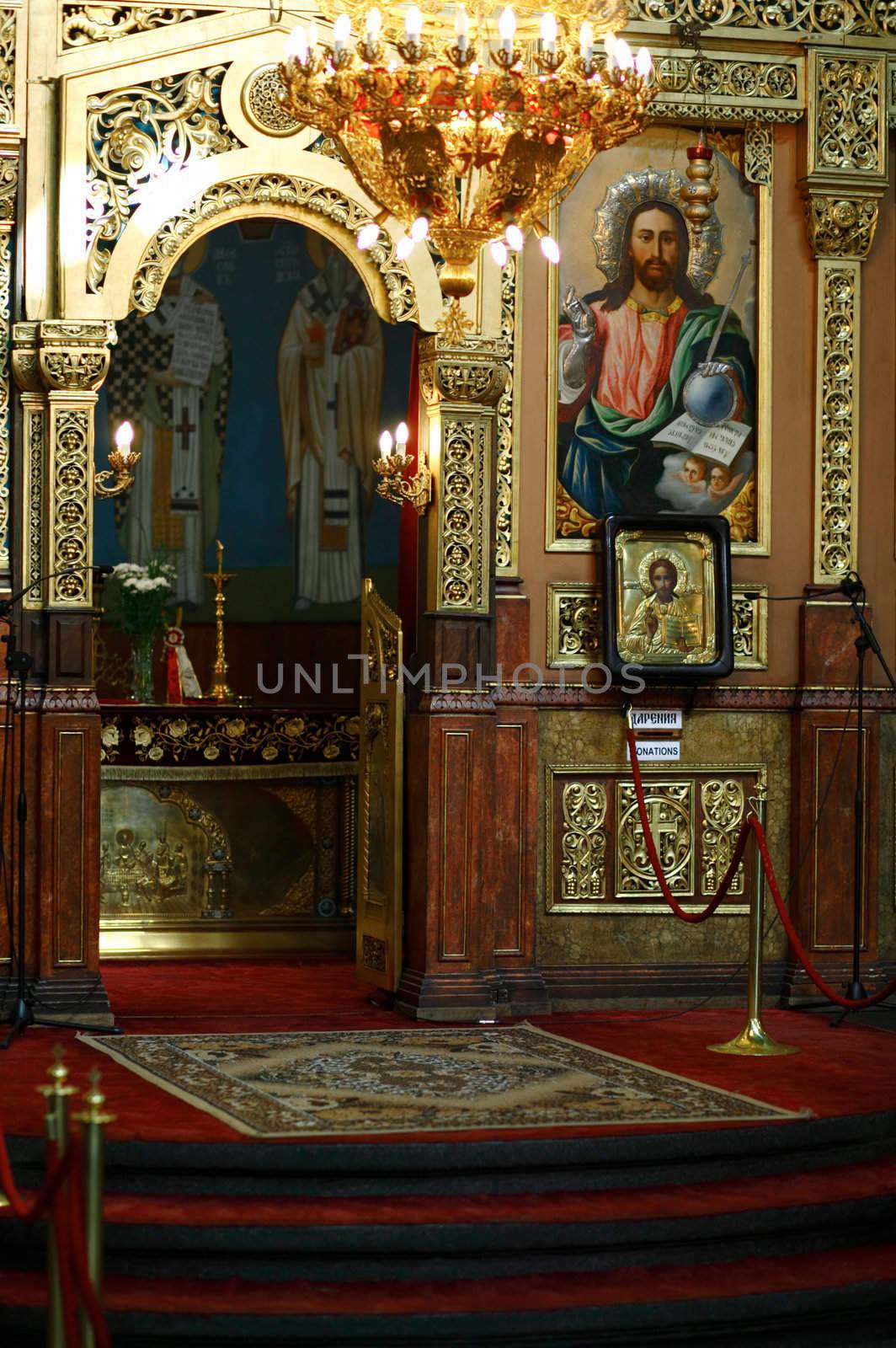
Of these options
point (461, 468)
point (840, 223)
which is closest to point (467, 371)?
point (461, 468)

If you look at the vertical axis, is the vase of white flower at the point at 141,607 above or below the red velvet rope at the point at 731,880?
above

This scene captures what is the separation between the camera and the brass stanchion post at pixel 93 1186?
4.18 meters

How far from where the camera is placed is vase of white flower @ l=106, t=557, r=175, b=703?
10.5 metres

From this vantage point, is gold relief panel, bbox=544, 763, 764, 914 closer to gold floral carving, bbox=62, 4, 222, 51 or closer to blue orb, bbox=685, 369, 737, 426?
blue orb, bbox=685, 369, 737, 426

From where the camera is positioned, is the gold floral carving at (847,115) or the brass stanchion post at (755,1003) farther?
the gold floral carving at (847,115)

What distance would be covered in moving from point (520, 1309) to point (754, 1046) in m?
2.55

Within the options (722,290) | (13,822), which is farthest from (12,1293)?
(722,290)

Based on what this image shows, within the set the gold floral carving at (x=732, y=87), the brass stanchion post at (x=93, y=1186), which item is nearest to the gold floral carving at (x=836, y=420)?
the gold floral carving at (x=732, y=87)

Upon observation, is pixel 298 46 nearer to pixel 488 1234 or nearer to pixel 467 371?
pixel 467 371

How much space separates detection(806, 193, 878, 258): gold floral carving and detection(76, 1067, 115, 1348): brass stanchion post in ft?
19.5

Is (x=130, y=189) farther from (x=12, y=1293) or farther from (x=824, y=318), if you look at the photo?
(x=12, y=1293)

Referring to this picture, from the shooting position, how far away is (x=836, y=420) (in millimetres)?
9023

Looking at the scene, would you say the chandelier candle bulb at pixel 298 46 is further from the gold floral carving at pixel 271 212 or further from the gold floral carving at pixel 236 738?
the gold floral carving at pixel 236 738

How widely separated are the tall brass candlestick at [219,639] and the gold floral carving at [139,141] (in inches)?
123
